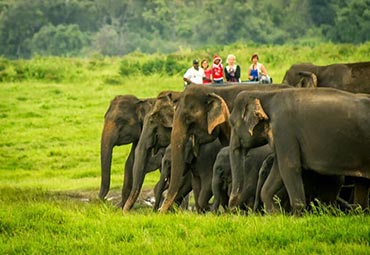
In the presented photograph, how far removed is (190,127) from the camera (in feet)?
→ 48.0

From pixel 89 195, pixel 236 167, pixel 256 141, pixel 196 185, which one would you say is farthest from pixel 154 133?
pixel 89 195

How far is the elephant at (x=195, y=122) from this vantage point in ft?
47.3

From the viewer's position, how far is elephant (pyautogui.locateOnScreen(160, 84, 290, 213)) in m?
14.4

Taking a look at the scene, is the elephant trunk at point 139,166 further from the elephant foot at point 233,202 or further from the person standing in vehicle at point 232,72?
the person standing in vehicle at point 232,72

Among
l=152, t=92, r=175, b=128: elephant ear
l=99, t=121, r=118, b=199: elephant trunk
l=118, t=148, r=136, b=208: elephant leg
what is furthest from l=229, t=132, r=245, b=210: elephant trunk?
l=99, t=121, r=118, b=199: elephant trunk

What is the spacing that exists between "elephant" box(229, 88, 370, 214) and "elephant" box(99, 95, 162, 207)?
5078 millimetres

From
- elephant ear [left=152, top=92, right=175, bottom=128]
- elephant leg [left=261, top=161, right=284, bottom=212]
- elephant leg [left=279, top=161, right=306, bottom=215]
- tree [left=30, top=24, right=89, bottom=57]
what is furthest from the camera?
tree [left=30, top=24, right=89, bottom=57]

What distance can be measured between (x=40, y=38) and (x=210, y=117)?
62010mm

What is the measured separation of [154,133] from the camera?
1609 cm

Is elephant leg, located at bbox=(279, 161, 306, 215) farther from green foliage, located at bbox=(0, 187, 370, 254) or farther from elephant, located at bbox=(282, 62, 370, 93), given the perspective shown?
elephant, located at bbox=(282, 62, 370, 93)

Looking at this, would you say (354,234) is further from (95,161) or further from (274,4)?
(274,4)

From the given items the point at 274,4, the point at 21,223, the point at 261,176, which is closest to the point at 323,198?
the point at 261,176

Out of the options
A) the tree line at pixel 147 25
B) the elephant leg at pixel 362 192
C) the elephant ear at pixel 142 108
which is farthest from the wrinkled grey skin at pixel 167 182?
the tree line at pixel 147 25

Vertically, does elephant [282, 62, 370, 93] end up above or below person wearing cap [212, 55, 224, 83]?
above
